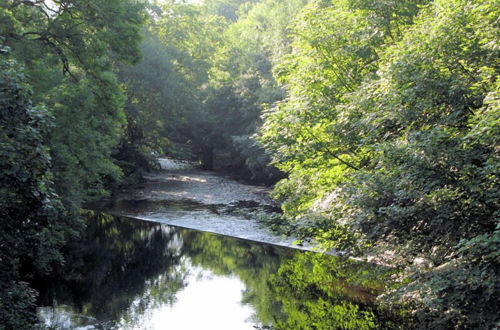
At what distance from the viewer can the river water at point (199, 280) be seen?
551 inches

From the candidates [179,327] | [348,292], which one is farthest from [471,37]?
[179,327]

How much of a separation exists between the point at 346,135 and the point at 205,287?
7.17 meters

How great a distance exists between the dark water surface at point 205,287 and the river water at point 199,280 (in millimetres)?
31

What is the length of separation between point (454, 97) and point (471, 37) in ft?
4.24

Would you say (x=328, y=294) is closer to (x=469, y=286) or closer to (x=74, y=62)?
(x=469, y=286)

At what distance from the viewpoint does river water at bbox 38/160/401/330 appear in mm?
14000

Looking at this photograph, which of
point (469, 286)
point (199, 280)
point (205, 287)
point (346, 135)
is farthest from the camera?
point (199, 280)

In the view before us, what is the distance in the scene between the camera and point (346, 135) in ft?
49.8

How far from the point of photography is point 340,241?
14.9 metres

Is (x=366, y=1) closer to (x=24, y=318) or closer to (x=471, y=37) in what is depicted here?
(x=471, y=37)

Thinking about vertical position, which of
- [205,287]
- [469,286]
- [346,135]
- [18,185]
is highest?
[346,135]

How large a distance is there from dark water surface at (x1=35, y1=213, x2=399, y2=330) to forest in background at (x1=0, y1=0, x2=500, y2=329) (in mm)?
1544

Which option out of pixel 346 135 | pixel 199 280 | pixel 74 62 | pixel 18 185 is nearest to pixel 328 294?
pixel 199 280

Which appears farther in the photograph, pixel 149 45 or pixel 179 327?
pixel 149 45
